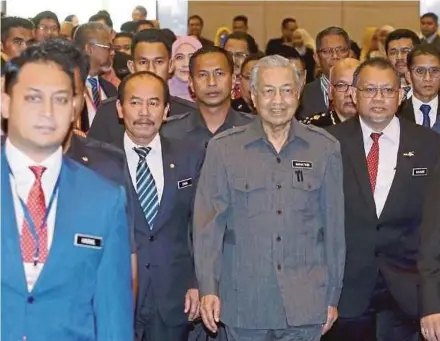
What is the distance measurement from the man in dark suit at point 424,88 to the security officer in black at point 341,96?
0.55 metres

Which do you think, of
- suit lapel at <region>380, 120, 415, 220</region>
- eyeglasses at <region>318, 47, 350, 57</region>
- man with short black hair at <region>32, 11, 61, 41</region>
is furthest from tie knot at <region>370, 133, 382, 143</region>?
man with short black hair at <region>32, 11, 61, 41</region>

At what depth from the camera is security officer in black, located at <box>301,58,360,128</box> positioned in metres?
6.49

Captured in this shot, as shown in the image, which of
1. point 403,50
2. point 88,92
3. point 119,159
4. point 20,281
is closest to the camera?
point 20,281

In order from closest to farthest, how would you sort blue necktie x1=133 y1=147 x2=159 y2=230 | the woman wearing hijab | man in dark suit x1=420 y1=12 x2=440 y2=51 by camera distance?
blue necktie x1=133 y1=147 x2=159 y2=230, the woman wearing hijab, man in dark suit x1=420 y1=12 x2=440 y2=51

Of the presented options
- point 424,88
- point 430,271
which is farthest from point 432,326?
point 424,88

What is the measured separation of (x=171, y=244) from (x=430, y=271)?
1321 millimetres

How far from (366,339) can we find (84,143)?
1997 millimetres

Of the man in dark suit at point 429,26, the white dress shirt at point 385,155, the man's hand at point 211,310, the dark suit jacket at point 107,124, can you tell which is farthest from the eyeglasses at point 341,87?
the man in dark suit at point 429,26

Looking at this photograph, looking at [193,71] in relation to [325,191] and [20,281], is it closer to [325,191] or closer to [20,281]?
[325,191]

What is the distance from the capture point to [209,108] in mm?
6277

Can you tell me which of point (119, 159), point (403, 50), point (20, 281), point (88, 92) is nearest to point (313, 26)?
point (403, 50)

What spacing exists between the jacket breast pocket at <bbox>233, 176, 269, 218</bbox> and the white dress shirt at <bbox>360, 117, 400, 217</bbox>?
86 centimetres

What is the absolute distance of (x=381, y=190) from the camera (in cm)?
561

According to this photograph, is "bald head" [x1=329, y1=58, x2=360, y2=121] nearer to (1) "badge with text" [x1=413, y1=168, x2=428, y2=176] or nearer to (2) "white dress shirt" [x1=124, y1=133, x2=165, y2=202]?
(1) "badge with text" [x1=413, y1=168, x2=428, y2=176]
